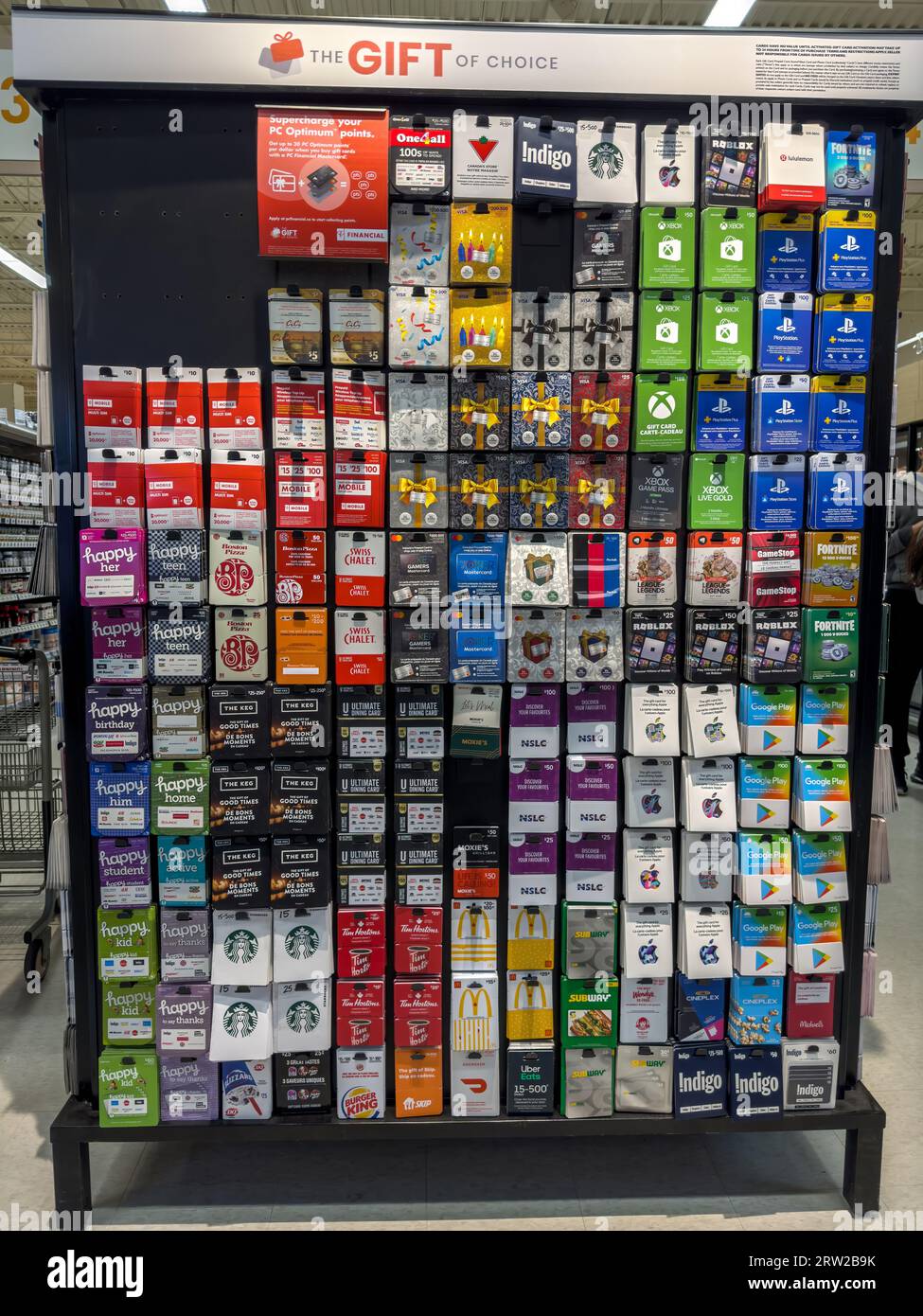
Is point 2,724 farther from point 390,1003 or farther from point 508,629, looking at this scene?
point 508,629

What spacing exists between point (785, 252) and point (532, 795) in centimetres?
145

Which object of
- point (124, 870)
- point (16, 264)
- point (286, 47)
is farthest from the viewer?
point (16, 264)

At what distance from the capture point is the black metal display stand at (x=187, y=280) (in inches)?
86.3

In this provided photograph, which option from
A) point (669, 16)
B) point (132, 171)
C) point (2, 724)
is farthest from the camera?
point (669, 16)

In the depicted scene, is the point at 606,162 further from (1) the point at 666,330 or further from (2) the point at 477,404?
(2) the point at 477,404

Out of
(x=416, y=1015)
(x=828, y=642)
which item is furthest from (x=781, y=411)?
(x=416, y=1015)

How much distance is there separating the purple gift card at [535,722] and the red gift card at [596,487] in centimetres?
43

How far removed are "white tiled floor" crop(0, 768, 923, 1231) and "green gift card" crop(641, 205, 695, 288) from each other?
2.30m

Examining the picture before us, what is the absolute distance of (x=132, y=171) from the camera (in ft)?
7.23

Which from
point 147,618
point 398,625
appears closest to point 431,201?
point 398,625

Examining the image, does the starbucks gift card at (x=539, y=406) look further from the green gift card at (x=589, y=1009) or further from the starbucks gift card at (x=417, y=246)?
the green gift card at (x=589, y=1009)

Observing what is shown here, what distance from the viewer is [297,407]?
7.33 ft

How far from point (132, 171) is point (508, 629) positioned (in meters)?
1.40

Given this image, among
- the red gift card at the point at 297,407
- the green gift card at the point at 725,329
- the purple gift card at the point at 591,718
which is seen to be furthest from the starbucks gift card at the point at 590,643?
the red gift card at the point at 297,407
